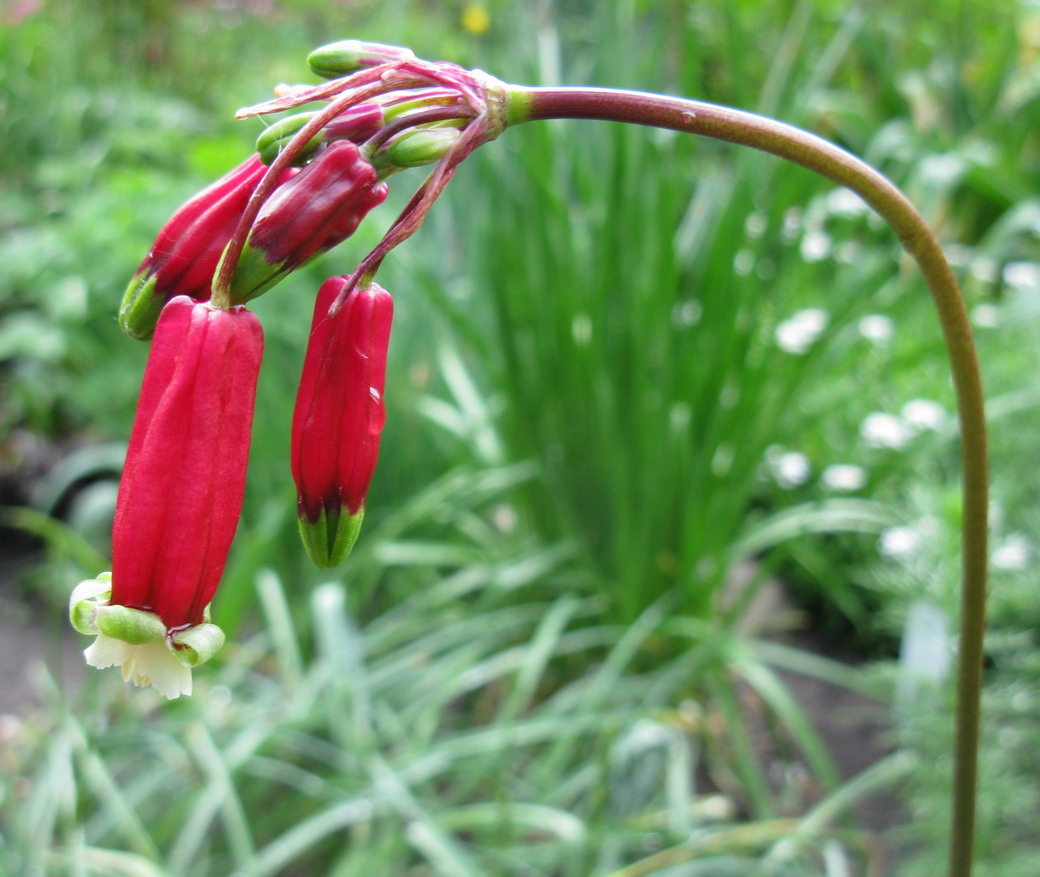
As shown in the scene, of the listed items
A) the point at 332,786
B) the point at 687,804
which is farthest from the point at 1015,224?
the point at 332,786

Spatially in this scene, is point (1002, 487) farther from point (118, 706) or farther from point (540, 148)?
point (118, 706)

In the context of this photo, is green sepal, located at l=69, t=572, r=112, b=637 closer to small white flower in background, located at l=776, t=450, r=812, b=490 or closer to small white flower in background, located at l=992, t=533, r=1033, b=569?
small white flower in background, located at l=992, t=533, r=1033, b=569

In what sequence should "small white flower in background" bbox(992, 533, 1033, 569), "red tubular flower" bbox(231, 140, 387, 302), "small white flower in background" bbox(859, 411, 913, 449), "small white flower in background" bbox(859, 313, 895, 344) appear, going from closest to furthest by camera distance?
"red tubular flower" bbox(231, 140, 387, 302)
"small white flower in background" bbox(992, 533, 1033, 569)
"small white flower in background" bbox(859, 411, 913, 449)
"small white flower in background" bbox(859, 313, 895, 344)

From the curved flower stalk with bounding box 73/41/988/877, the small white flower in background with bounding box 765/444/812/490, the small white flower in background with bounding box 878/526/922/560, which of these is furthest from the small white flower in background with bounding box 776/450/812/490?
the curved flower stalk with bounding box 73/41/988/877

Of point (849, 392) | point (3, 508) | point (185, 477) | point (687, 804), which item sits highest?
point (185, 477)

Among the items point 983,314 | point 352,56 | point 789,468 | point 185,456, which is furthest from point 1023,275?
point 185,456

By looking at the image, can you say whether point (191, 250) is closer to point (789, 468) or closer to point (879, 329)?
point (789, 468)
